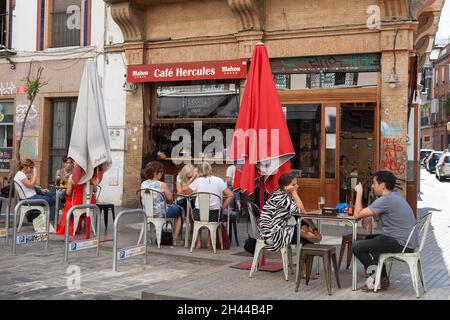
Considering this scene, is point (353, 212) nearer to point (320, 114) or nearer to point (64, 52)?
point (320, 114)

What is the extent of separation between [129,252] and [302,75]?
7.31 m

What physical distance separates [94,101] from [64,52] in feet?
24.0

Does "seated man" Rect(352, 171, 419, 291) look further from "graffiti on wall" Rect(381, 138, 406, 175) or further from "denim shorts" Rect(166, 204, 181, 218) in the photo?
"graffiti on wall" Rect(381, 138, 406, 175)

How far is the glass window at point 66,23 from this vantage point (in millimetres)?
16719

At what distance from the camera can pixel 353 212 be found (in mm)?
7180

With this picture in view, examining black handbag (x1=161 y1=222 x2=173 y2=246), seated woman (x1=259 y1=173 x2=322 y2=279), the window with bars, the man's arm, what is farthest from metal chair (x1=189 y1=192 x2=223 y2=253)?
the window with bars

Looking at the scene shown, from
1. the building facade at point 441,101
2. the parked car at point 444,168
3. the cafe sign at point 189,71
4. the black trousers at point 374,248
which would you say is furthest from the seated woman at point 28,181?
the building facade at point 441,101

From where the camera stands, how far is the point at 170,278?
7.27m

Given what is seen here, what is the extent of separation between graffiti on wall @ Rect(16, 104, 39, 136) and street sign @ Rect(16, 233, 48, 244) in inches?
344

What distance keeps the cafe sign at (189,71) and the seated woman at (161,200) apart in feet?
15.8

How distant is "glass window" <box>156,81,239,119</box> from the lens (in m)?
14.3

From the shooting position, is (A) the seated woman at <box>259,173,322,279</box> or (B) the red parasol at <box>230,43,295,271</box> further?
(B) the red parasol at <box>230,43,295,271</box>

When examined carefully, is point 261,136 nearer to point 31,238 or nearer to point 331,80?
point 31,238
